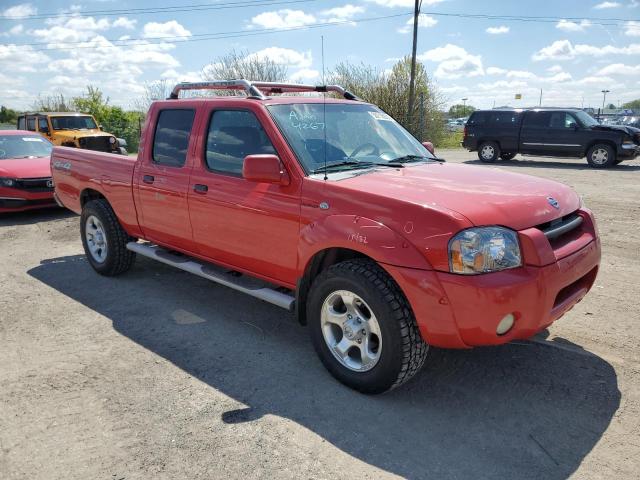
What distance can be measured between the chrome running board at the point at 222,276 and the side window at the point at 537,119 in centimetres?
1534

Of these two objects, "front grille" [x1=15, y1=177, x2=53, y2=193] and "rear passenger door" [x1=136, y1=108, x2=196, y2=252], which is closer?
"rear passenger door" [x1=136, y1=108, x2=196, y2=252]

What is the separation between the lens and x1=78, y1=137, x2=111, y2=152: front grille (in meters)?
15.9


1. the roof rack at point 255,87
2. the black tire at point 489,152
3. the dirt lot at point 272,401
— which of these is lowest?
the dirt lot at point 272,401

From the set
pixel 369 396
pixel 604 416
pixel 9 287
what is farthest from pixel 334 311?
pixel 9 287

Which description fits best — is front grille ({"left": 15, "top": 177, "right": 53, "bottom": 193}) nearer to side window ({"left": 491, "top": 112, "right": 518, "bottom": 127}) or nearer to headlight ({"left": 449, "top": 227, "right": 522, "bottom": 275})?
headlight ({"left": 449, "top": 227, "right": 522, "bottom": 275})

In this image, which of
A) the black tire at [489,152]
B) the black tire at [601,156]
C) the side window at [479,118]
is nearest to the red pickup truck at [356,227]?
the black tire at [601,156]

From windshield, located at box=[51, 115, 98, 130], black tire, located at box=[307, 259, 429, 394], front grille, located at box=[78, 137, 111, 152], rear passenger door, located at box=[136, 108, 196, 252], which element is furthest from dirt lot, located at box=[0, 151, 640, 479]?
windshield, located at box=[51, 115, 98, 130]

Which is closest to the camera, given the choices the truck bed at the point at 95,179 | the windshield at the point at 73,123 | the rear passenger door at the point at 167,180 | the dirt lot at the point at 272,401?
the dirt lot at the point at 272,401

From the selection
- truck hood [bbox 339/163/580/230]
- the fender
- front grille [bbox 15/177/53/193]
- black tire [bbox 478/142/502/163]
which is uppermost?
truck hood [bbox 339/163/580/230]

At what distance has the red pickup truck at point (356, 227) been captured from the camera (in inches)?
117

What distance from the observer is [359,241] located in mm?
3256

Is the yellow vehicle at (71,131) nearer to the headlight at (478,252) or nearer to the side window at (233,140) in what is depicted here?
the side window at (233,140)

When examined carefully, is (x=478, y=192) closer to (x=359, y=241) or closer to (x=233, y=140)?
(x=359, y=241)

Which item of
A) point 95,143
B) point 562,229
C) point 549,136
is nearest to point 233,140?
point 562,229
